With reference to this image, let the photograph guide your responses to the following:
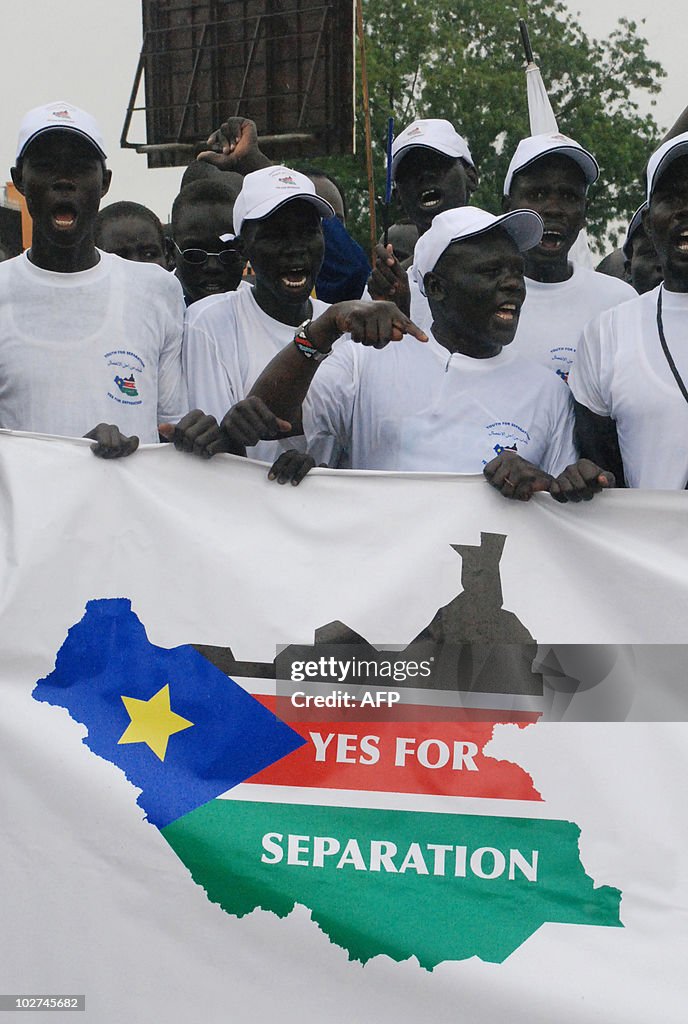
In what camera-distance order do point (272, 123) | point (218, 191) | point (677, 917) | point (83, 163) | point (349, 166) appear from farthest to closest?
1. point (349, 166)
2. point (272, 123)
3. point (218, 191)
4. point (83, 163)
5. point (677, 917)

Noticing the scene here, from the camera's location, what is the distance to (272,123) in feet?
69.6

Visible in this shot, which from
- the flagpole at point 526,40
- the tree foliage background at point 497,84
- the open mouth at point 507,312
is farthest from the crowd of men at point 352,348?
the tree foliage background at point 497,84

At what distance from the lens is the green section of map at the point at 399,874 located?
130 inches

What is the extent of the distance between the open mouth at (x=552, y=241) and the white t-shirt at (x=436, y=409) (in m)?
0.73

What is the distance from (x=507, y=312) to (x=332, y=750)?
1296 millimetres

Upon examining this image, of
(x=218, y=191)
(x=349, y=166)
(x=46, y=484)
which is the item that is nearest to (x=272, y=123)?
(x=349, y=166)

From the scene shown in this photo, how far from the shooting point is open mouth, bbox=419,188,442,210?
502 centimetres

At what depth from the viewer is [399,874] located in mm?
3357

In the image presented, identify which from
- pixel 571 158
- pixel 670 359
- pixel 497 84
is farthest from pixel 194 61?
pixel 670 359

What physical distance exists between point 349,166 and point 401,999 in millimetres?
28457

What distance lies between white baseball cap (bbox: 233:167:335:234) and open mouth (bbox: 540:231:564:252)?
707 mm

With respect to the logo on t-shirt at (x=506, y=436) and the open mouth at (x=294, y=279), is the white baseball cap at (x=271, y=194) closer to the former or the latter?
the open mouth at (x=294, y=279)

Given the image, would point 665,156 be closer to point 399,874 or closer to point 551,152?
point 551,152

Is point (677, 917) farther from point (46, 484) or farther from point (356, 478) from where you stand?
point (46, 484)
